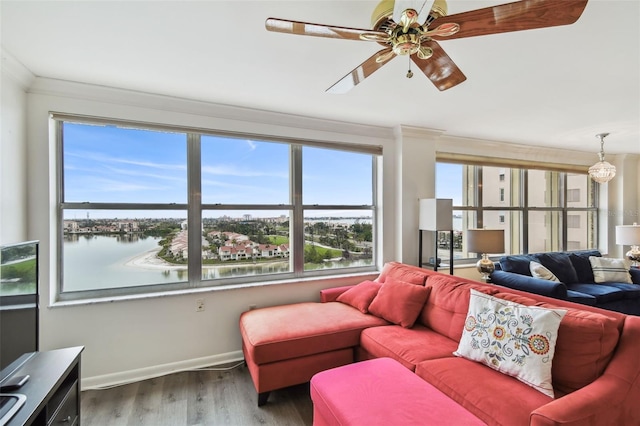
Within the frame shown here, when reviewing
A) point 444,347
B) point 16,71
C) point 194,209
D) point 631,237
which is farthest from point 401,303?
point 631,237

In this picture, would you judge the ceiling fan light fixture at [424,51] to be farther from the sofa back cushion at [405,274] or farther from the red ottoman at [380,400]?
the sofa back cushion at [405,274]

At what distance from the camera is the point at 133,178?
8.39 feet

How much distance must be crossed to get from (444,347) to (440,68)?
68.1 inches

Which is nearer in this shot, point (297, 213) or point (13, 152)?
point (13, 152)

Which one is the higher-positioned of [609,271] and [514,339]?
[514,339]

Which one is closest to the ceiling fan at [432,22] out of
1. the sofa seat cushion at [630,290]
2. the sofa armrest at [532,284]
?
the sofa armrest at [532,284]

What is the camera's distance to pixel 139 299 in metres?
2.42

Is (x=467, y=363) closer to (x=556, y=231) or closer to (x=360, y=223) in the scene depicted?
(x=360, y=223)

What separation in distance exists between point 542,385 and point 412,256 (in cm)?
212

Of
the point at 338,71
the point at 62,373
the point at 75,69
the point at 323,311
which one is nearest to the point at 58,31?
the point at 75,69

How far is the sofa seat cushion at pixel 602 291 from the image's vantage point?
3.32 meters

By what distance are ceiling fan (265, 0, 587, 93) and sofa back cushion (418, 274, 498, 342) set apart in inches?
63.0

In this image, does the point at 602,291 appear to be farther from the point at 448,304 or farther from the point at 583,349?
the point at 583,349

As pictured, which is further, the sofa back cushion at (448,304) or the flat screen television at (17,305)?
the sofa back cushion at (448,304)
